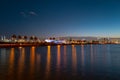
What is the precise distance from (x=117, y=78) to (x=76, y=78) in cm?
337

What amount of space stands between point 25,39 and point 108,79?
603ft

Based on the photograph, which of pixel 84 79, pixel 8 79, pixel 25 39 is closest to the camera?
pixel 8 79

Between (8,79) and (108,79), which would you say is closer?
(8,79)

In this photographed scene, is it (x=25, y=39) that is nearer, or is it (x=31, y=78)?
(x=31, y=78)

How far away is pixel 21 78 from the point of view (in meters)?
14.9

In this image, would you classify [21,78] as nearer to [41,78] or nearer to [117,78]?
[41,78]

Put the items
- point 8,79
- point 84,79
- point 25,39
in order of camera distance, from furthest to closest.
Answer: point 25,39 < point 84,79 < point 8,79

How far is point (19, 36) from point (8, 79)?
577ft

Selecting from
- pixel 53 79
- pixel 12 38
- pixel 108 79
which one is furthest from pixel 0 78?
pixel 12 38

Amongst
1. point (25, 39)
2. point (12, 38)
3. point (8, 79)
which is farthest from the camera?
point (25, 39)

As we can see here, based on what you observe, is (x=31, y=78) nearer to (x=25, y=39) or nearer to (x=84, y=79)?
(x=84, y=79)

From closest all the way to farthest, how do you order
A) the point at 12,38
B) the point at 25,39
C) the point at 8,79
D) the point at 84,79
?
the point at 8,79 < the point at 84,79 < the point at 12,38 < the point at 25,39

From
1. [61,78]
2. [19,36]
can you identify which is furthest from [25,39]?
[61,78]

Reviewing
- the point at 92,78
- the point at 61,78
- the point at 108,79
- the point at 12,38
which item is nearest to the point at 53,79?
the point at 61,78
